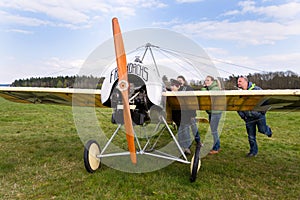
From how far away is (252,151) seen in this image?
590 centimetres

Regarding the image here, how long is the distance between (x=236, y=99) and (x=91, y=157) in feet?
8.81

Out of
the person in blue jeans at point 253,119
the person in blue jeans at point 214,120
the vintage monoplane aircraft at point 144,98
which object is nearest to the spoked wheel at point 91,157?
the vintage monoplane aircraft at point 144,98

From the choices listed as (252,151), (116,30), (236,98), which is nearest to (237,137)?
(252,151)

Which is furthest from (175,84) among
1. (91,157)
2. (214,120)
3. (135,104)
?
(91,157)

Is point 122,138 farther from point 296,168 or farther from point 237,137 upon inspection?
point 296,168

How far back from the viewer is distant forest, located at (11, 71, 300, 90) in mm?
4679

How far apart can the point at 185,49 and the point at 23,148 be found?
4.57m

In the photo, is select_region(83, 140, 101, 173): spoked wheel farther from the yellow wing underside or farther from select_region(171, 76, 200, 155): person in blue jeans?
select_region(171, 76, 200, 155): person in blue jeans

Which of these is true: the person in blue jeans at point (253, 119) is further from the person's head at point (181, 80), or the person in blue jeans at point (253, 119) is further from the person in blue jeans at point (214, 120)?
the person's head at point (181, 80)

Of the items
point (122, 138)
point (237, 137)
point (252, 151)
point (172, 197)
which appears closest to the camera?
point (172, 197)

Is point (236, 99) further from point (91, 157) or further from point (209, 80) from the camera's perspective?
point (91, 157)

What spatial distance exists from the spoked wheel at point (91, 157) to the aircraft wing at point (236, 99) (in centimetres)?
160

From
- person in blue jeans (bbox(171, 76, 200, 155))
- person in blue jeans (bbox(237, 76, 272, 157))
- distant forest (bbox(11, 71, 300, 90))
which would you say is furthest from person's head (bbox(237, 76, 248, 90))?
person in blue jeans (bbox(171, 76, 200, 155))

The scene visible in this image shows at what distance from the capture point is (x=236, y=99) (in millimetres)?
4258
